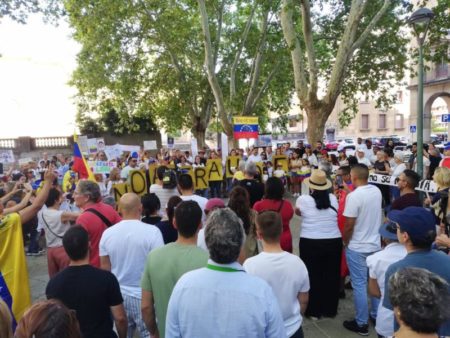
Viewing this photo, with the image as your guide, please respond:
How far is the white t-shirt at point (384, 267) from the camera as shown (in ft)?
9.65

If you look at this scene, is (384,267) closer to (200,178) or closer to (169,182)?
(169,182)

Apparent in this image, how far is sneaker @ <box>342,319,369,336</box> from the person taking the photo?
411 cm

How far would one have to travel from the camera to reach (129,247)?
3.19 metres

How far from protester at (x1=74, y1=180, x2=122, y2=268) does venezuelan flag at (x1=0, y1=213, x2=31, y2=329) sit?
1.78ft

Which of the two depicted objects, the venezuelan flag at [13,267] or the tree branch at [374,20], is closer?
the venezuelan flag at [13,267]

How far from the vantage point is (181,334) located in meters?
1.97

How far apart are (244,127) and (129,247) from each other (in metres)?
11.1

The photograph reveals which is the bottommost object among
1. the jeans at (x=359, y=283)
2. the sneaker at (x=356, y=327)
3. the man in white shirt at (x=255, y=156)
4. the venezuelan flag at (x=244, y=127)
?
the sneaker at (x=356, y=327)

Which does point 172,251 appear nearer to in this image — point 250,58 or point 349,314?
point 349,314

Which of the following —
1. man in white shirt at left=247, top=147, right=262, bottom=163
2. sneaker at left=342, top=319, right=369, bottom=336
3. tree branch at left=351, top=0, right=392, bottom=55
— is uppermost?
tree branch at left=351, top=0, right=392, bottom=55

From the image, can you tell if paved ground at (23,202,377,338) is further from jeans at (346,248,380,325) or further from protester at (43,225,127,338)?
protester at (43,225,127,338)

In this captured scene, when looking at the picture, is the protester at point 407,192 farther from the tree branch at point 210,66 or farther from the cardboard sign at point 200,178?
the tree branch at point 210,66

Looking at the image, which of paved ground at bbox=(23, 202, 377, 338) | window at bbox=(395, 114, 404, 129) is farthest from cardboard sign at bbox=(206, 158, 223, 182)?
window at bbox=(395, 114, 404, 129)

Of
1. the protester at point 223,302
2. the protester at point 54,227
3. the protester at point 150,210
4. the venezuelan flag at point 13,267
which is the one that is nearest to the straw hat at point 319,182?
the protester at point 150,210
